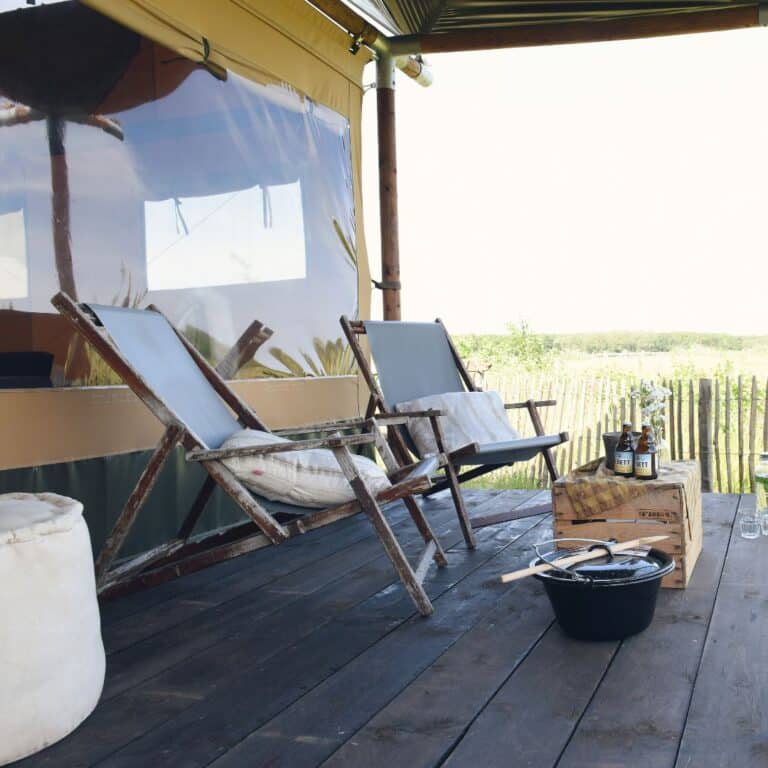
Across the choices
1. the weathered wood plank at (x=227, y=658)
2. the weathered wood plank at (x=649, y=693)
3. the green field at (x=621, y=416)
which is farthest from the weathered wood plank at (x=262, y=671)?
the green field at (x=621, y=416)

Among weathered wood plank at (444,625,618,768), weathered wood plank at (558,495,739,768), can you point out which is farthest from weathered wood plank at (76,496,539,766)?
weathered wood plank at (558,495,739,768)

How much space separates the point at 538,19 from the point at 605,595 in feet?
12.5

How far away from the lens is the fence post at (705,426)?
575 cm

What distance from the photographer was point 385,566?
3330 mm

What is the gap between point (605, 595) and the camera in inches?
89.6

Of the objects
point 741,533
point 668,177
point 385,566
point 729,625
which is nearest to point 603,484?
point 729,625

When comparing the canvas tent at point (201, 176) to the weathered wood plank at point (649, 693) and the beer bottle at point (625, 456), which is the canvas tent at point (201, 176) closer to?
the beer bottle at point (625, 456)

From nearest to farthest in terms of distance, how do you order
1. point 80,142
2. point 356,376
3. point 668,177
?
point 80,142 → point 356,376 → point 668,177

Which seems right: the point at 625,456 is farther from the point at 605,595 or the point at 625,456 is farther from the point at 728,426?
the point at 728,426

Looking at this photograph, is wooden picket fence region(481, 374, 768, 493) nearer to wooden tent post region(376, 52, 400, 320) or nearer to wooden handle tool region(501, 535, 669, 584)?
wooden tent post region(376, 52, 400, 320)

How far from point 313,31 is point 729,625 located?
12.0 ft

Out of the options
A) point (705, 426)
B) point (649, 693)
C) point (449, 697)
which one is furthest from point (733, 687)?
point (705, 426)

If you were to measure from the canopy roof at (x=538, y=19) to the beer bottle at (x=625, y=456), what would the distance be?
273 cm

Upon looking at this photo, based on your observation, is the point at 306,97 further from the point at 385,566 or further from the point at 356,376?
the point at 385,566
